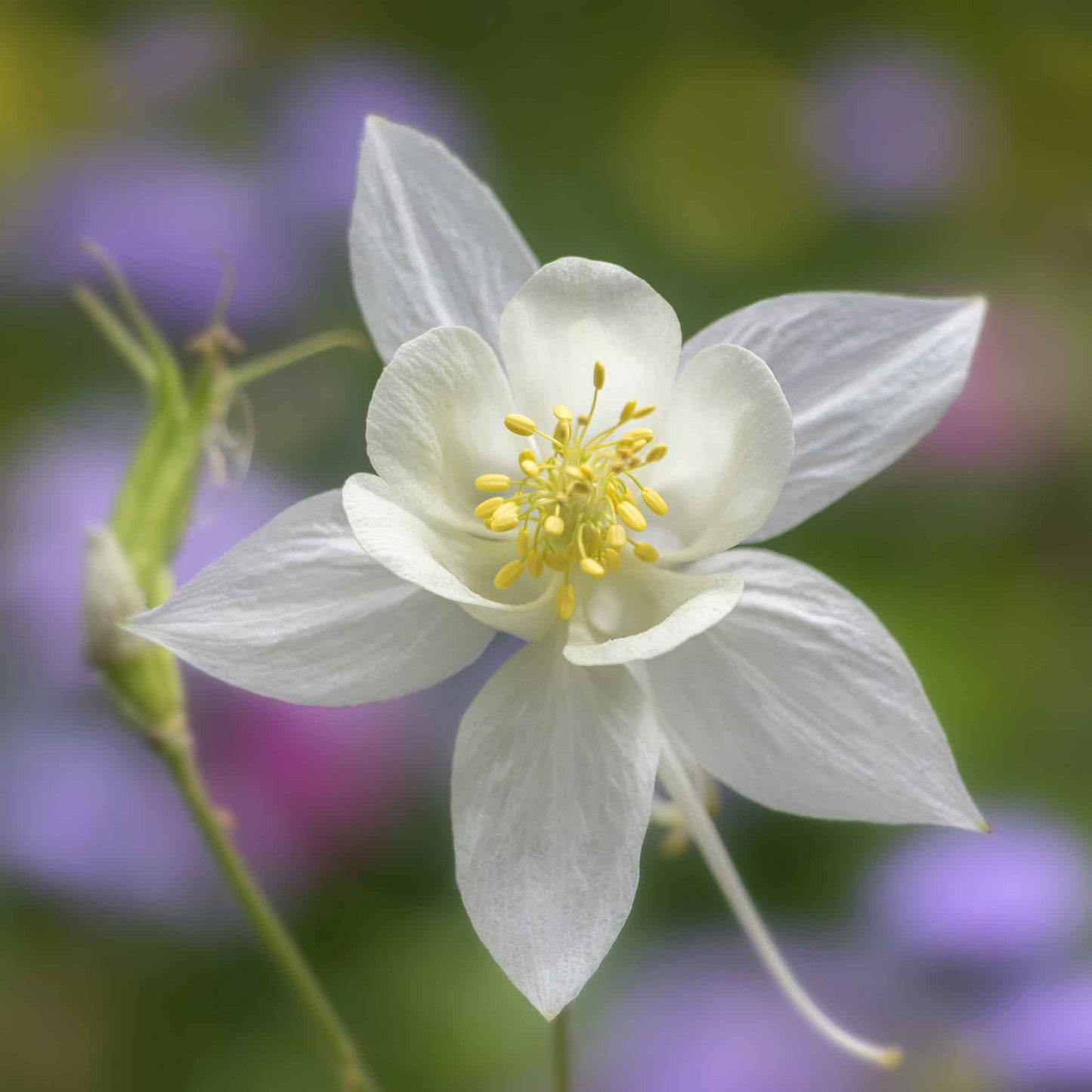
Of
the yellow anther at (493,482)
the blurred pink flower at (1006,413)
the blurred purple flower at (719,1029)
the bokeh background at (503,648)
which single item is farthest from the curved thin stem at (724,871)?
the blurred pink flower at (1006,413)

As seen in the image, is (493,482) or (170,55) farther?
(170,55)

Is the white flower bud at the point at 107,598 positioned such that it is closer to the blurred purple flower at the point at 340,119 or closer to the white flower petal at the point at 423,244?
the white flower petal at the point at 423,244

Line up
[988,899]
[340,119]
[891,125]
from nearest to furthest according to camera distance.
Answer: [988,899], [340,119], [891,125]

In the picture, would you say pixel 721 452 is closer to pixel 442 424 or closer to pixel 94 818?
pixel 442 424

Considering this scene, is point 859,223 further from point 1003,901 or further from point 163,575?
point 163,575

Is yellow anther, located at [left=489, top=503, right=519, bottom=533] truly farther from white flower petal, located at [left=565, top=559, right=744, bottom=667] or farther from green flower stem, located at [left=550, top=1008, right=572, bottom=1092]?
green flower stem, located at [left=550, top=1008, right=572, bottom=1092]

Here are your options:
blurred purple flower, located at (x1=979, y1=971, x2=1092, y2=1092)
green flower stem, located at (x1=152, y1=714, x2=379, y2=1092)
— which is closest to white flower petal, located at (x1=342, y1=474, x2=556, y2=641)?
green flower stem, located at (x1=152, y1=714, x2=379, y2=1092)

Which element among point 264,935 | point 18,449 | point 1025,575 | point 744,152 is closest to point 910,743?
point 264,935

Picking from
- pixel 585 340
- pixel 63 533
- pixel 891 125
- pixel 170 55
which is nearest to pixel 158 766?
pixel 63 533
